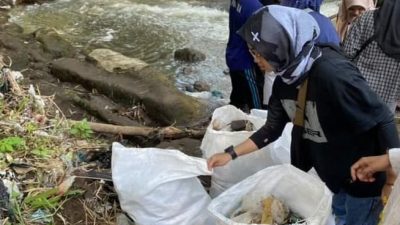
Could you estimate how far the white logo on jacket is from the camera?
221 cm

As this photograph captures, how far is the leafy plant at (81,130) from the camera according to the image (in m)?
3.88

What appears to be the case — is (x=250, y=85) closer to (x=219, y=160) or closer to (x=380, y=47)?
(x=380, y=47)

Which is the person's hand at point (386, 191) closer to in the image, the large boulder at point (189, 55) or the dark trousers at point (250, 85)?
the dark trousers at point (250, 85)

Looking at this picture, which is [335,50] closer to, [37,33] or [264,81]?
[264,81]

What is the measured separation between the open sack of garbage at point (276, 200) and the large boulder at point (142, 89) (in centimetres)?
229

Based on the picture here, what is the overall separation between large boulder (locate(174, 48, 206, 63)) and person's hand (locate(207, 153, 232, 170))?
18.0 ft

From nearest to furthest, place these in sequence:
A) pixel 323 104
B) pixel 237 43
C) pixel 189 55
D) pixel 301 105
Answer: pixel 323 104
pixel 301 105
pixel 237 43
pixel 189 55

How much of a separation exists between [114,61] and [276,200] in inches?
189

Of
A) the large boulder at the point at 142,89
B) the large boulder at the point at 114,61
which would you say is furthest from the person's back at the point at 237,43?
the large boulder at the point at 114,61

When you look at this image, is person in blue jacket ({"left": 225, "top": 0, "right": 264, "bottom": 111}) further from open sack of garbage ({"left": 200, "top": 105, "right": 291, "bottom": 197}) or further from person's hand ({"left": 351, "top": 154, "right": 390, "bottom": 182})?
person's hand ({"left": 351, "top": 154, "right": 390, "bottom": 182})

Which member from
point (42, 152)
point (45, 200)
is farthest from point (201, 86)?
point (45, 200)

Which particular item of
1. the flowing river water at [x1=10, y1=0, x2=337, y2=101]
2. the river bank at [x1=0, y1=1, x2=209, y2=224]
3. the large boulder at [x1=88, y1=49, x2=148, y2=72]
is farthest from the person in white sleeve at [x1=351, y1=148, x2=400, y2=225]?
the flowing river water at [x1=10, y1=0, x2=337, y2=101]

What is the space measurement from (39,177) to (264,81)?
1848mm

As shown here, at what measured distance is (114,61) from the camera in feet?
22.5
